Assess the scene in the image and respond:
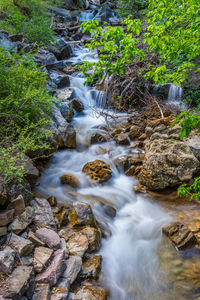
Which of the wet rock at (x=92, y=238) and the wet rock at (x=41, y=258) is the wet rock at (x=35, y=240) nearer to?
the wet rock at (x=41, y=258)

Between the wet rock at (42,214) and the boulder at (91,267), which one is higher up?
the wet rock at (42,214)

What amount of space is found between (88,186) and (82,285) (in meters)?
2.30

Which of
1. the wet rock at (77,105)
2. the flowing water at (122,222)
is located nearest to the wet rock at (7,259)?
the flowing water at (122,222)

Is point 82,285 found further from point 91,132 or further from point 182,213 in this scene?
point 91,132

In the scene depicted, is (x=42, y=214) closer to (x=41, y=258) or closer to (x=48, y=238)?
(x=48, y=238)

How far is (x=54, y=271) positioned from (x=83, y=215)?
113 centimetres

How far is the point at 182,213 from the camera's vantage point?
3.76m

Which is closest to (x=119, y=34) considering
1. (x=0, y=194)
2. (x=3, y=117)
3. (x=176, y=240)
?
(x=3, y=117)

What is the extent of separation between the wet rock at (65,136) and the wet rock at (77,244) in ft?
10.0

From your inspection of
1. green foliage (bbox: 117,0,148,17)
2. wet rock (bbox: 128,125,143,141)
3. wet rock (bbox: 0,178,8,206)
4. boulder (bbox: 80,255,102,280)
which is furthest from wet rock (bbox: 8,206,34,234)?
green foliage (bbox: 117,0,148,17)

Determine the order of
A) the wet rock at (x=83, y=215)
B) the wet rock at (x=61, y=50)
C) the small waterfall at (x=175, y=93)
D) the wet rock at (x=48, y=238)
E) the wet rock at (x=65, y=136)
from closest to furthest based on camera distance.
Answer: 1. the wet rock at (x=48, y=238)
2. the wet rock at (x=83, y=215)
3. the wet rock at (x=65, y=136)
4. the small waterfall at (x=175, y=93)
5. the wet rock at (x=61, y=50)

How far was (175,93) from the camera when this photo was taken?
8.84 metres

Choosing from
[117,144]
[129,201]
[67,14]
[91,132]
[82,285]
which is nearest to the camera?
[82,285]

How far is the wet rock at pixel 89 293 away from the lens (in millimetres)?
2193
